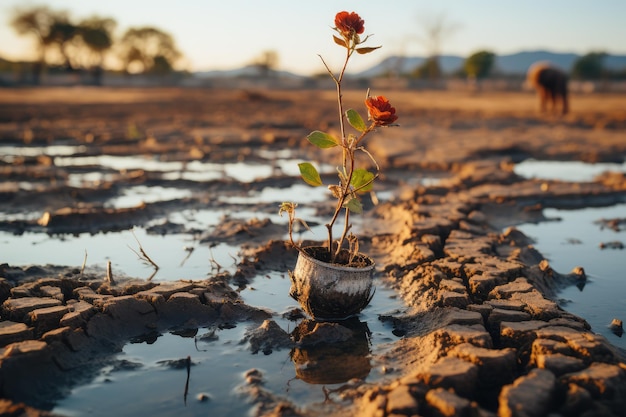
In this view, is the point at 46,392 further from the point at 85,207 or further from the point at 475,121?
the point at 475,121

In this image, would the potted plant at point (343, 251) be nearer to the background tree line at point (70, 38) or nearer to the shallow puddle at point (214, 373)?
the shallow puddle at point (214, 373)

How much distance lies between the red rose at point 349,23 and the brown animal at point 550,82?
47.9ft

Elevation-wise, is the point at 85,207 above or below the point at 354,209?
below

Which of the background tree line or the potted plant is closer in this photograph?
the potted plant

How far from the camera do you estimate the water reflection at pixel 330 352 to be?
265 cm

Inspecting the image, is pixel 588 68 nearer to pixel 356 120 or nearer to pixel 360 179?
pixel 360 179

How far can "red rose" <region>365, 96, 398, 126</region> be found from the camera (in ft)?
9.16

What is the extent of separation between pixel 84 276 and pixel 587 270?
3.66 m

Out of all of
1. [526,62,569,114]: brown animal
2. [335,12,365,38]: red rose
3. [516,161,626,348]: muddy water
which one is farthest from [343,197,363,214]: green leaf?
[526,62,569,114]: brown animal

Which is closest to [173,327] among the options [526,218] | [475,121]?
[526,218]

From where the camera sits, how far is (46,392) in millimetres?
2432

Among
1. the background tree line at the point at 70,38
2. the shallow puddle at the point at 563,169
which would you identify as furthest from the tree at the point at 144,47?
the shallow puddle at the point at 563,169

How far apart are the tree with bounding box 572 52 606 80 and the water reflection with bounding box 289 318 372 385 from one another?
157 feet

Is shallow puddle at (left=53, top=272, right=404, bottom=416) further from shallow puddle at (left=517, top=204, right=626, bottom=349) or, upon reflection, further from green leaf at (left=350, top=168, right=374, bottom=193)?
shallow puddle at (left=517, top=204, right=626, bottom=349)
